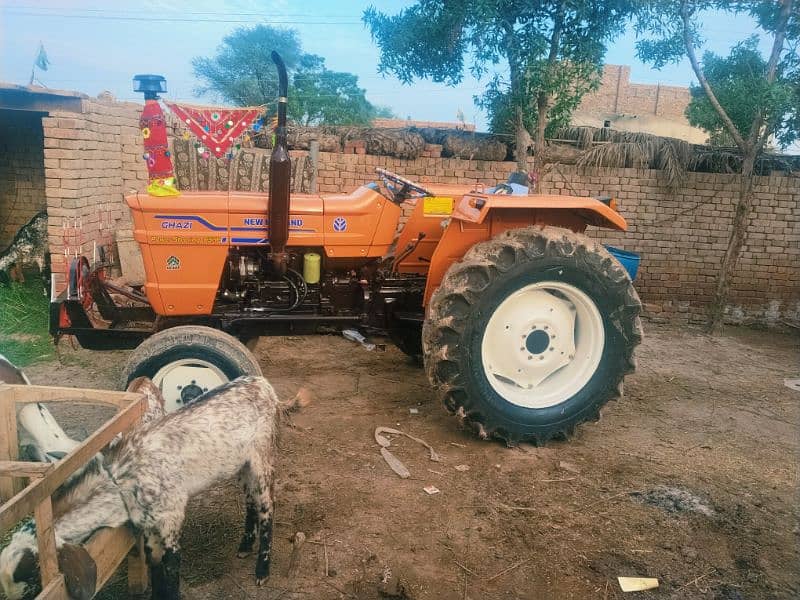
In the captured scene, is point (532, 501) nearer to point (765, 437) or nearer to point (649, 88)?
point (765, 437)

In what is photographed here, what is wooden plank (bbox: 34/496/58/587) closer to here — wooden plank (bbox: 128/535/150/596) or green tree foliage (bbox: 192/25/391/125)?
wooden plank (bbox: 128/535/150/596)

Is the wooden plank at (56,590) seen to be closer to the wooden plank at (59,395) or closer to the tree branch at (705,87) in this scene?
the wooden plank at (59,395)

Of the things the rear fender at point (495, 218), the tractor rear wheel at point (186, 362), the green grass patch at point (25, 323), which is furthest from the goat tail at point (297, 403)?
the green grass patch at point (25, 323)

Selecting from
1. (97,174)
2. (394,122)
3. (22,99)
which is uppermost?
(394,122)

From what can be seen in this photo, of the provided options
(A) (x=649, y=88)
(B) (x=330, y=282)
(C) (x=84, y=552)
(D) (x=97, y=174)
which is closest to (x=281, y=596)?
(C) (x=84, y=552)

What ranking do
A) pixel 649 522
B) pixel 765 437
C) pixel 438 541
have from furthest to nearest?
pixel 765 437
pixel 649 522
pixel 438 541

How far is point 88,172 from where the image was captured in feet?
19.2

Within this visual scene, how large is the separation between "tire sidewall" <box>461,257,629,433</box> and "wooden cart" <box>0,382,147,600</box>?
183cm

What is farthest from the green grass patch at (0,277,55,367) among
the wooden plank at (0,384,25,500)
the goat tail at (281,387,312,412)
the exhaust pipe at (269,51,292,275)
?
the goat tail at (281,387,312,412)

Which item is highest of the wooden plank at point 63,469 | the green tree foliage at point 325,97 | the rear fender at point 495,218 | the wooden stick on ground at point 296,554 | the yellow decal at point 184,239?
the green tree foliage at point 325,97

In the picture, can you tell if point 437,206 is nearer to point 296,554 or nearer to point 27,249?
point 296,554

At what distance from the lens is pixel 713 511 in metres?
3.16

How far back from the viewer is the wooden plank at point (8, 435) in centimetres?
244

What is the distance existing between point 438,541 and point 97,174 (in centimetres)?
522
